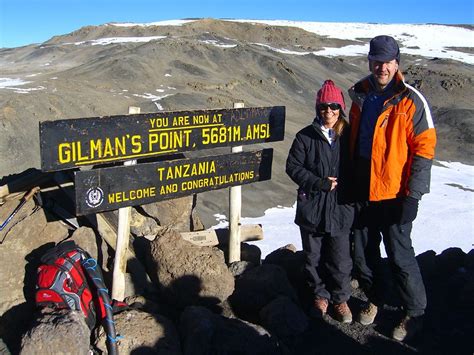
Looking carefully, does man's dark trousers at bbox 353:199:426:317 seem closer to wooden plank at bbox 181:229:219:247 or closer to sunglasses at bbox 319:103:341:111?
sunglasses at bbox 319:103:341:111

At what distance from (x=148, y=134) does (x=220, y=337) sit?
1.59 metres

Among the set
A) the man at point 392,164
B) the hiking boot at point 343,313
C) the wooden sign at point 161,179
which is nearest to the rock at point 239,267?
the wooden sign at point 161,179

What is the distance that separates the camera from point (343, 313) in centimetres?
428

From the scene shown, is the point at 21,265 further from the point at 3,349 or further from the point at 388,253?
the point at 388,253

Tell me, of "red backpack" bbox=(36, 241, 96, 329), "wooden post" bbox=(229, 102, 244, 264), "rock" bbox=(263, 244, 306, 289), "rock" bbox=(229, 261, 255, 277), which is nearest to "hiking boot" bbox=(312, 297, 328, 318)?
"rock" bbox=(263, 244, 306, 289)

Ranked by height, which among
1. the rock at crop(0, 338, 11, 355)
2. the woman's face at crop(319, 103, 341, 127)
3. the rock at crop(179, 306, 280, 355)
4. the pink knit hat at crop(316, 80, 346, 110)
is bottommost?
the rock at crop(0, 338, 11, 355)

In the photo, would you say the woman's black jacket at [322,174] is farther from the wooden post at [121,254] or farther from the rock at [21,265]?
the rock at [21,265]

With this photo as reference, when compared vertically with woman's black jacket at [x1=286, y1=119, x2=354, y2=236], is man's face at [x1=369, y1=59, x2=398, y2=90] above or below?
above

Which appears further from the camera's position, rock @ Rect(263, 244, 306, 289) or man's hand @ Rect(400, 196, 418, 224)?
rock @ Rect(263, 244, 306, 289)

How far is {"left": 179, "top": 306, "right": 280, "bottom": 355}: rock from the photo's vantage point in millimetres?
3576

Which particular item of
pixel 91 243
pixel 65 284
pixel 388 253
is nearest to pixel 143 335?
pixel 65 284

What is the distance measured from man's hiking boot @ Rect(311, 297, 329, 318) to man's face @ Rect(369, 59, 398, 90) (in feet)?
5.86

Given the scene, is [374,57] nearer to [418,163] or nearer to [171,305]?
[418,163]

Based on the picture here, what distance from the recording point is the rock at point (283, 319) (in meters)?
4.07
